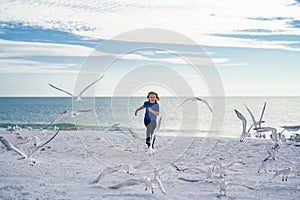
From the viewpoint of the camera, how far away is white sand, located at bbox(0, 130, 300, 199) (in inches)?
332

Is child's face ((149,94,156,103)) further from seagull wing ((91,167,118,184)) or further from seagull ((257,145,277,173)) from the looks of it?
seagull wing ((91,167,118,184))

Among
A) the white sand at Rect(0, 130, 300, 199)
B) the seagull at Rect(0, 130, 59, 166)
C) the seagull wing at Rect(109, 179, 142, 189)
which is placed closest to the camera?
the seagull wing at Rect(109, 179, 142, 189)

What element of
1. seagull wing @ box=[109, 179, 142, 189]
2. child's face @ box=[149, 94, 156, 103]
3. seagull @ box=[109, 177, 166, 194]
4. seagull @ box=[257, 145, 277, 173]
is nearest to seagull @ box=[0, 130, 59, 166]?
seagull wing @ box=[109, 179, 142, 189]

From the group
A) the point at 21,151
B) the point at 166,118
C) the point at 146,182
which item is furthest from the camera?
the point at 166,118

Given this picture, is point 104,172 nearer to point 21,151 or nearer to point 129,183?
point 129,183

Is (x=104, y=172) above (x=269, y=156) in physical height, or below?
below

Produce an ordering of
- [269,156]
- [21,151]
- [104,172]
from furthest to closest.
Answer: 1. [269,156]
2. [21,151]
3. [104,172]

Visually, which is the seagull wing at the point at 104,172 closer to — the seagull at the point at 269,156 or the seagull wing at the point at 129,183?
the seagull wing at the point at 129,183

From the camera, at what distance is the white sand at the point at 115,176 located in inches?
332

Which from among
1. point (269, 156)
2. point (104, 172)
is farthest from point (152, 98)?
point (104, 172)

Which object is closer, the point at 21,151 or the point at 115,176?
the point at 115,176

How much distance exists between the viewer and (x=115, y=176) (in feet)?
33.0

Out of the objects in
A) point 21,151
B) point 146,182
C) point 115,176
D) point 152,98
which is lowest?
point 115,176

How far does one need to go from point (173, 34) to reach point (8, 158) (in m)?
6.01
